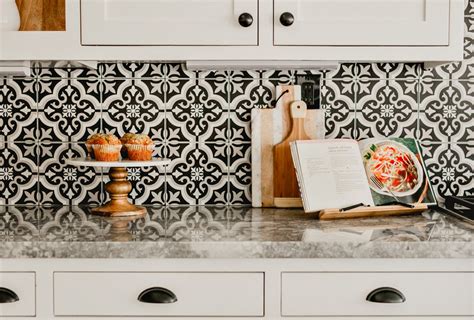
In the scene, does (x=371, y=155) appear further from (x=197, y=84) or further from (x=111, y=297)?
(x=111, y=297)

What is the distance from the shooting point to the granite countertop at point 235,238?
149 cm

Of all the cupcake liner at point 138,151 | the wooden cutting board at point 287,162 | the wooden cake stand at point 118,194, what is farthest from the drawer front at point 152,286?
the wooden cutting board at point 287,162

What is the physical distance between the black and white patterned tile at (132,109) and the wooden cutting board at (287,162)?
0.44 meters

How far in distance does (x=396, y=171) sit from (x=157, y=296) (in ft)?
3.14

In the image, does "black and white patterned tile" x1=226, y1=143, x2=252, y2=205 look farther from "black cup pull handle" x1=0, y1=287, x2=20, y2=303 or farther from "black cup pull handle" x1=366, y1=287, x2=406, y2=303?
"black cup pull handle" x1=0, y1=287, x2=20, y2=303

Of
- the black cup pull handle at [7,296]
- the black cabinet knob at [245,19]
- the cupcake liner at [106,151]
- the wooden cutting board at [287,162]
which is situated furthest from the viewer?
the wooden cutting board at [287,162]

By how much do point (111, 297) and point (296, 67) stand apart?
977 millimetres

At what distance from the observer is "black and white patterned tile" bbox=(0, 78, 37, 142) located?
2.13m

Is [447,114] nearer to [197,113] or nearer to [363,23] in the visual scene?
[363,23]

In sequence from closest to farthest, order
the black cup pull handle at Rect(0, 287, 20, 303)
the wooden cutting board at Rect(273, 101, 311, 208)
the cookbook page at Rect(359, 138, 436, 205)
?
the black cup pull handle at Rect(0, 287, 20, 303) < the cookbook page at Rect(359, 138, 436, 205) < the wooden cutting board at Rect(273, 101, 311, 208)

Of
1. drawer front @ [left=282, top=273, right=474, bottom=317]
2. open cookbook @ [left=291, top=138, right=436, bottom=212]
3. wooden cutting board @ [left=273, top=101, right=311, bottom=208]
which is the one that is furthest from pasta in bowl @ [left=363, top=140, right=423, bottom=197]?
drawer front @ [left=282, top=273, right=474, bottom=317]

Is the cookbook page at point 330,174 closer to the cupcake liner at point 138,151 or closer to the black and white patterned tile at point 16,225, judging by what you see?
the cupcake liner at point 138,151

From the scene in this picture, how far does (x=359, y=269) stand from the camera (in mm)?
1519

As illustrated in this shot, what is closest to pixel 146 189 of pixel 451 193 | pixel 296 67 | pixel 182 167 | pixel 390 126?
pixel 182 167
